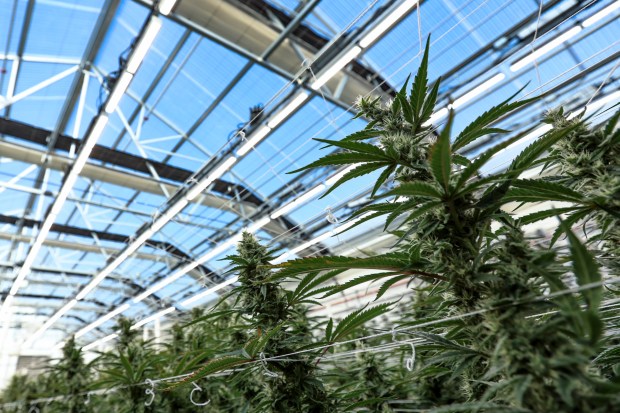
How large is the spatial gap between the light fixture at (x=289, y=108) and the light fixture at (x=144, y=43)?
158 cm

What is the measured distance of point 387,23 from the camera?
12.2 ft

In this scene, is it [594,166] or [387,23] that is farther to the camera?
[387,23]

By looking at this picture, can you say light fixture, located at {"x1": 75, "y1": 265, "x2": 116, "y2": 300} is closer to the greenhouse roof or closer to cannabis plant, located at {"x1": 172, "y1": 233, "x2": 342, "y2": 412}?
the greenhouse roof

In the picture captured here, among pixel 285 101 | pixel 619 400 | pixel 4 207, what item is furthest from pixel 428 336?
pixel 4 207

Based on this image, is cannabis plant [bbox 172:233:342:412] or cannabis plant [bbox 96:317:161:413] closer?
cannabis plant [bbox 172:233:342:412]

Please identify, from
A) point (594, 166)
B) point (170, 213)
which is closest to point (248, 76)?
point (170, 213)

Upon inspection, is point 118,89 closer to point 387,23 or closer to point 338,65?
point 338,65

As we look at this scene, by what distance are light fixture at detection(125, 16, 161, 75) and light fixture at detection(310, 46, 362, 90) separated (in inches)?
68.0

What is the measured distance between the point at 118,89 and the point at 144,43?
780 mm

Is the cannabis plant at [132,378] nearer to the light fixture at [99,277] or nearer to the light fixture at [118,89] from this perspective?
the light fixture at [118,89]

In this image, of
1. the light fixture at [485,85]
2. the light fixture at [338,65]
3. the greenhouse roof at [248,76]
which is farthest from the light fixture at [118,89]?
the light fixture at [485,85]

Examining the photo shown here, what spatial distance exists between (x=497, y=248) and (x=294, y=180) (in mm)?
6705

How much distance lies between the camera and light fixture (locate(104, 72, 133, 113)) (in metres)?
4.31

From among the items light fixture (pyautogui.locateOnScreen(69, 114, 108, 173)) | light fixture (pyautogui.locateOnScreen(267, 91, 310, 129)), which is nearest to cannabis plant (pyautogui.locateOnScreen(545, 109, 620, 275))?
light fixture (pyautogui.locateOnScreen(267, 91, 310, 129))
